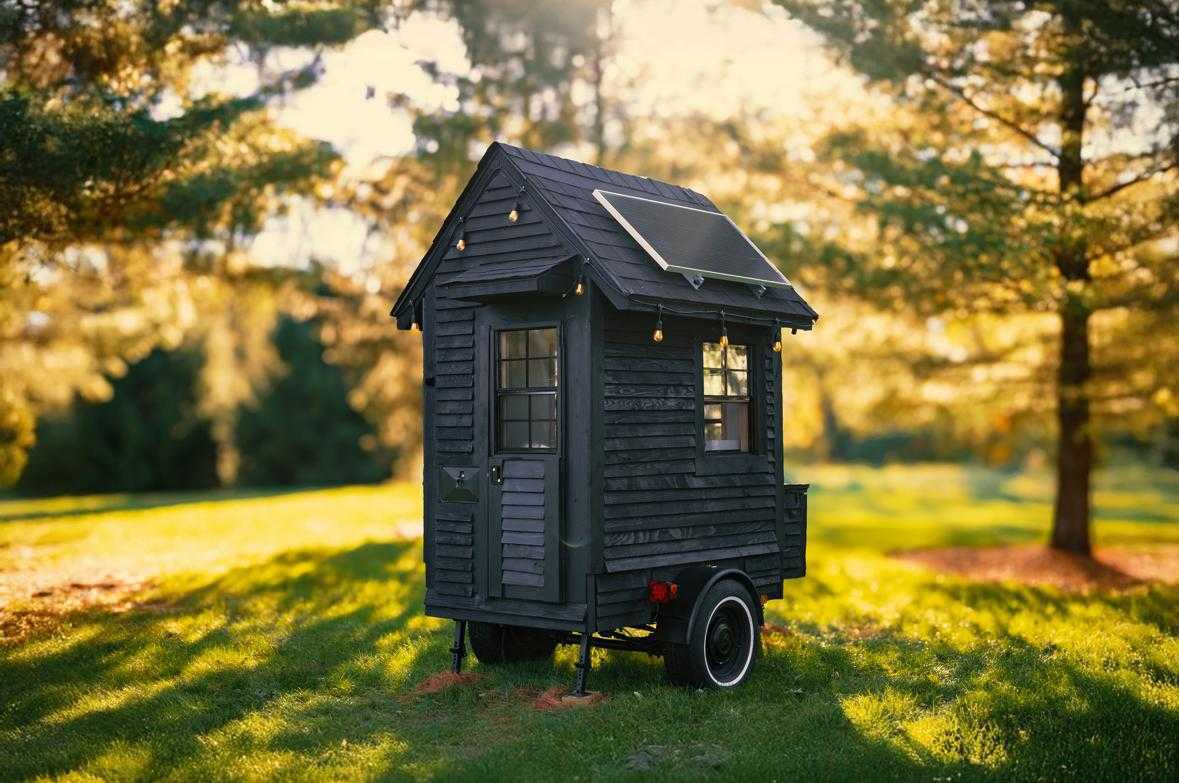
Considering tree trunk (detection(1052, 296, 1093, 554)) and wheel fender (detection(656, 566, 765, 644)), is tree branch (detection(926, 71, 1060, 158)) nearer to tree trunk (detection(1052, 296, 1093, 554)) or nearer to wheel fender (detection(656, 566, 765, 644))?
tree trunk (detection(1052, 296, 1093, 554))

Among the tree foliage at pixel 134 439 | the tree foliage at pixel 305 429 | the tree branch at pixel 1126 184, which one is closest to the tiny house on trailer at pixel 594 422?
the tree branch at pixel 1126 184

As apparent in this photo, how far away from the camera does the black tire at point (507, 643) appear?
10.5 meters

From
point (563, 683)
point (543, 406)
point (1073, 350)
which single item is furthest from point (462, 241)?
point (1073, 350)

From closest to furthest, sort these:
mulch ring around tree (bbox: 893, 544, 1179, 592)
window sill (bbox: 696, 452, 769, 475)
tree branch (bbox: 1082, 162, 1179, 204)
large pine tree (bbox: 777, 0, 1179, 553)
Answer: window sill (bbox: 696, 452, 769, 475)
large pine tree (bbox: 777, 0, 1179, 553)
tree branch (bbox: 1082, 162, 1179, 204)
mulch ring around tree (bbox: 893, 544, 1179, 592)

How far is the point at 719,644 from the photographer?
9.66m

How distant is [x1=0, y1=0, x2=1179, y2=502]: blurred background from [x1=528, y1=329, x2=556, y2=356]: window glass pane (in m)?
4.86

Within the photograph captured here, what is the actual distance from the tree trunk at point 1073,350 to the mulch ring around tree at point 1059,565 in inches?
24.5

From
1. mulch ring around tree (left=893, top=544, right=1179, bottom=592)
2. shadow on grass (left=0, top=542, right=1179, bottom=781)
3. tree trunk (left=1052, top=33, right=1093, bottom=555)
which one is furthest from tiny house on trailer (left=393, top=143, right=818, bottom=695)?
mulch ring around tree (left=893, top=544, right=1179, bottom=592)

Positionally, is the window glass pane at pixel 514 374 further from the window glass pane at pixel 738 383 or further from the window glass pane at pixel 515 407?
the window glass pane at pixel 738 383

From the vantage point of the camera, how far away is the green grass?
24.9 feet

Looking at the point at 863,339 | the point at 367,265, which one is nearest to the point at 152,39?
the point at 367,265

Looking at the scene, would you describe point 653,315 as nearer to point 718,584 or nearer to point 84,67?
point 718,584

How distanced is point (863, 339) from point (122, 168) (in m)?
12.2

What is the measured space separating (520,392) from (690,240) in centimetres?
205
